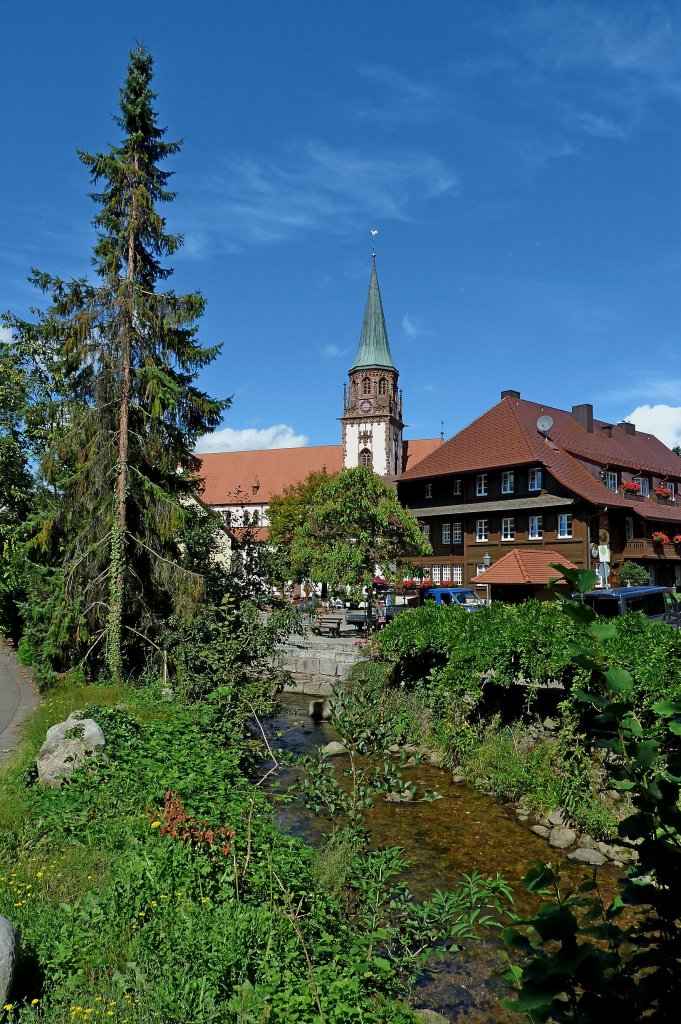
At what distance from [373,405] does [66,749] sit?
68283 mm

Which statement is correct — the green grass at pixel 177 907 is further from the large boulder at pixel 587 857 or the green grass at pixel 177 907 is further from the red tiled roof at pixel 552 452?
the red tiled roof at pixel 552 452

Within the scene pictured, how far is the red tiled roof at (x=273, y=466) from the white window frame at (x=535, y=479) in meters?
40.6

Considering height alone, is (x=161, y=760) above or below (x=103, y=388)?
below

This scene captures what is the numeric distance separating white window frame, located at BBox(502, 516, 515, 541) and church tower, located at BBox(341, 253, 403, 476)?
33276 millimetres

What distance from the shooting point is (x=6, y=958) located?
4.60 m

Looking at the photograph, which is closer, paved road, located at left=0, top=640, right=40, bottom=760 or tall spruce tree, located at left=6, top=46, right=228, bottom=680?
paved road, located at left=0, top=640, right=40, bottom=760

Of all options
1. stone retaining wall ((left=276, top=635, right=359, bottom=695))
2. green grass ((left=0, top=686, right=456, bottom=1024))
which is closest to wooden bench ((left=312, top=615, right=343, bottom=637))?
stone retaining wall ((left=276, top=635, right=359, bottom=695))

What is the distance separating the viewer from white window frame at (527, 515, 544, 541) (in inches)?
1526

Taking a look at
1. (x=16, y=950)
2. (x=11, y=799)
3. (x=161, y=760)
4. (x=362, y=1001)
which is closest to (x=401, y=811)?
(x=161, y=760)

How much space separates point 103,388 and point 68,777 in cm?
1131

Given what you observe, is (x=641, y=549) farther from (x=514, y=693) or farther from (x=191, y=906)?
(x=191, y=906)

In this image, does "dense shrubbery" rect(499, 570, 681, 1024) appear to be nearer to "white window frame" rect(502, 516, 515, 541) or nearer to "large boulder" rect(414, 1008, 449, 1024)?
"large boulder" rect(414, 1008, 449, 1024)

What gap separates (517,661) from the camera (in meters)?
14.6

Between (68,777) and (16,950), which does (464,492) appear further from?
(16,950)
